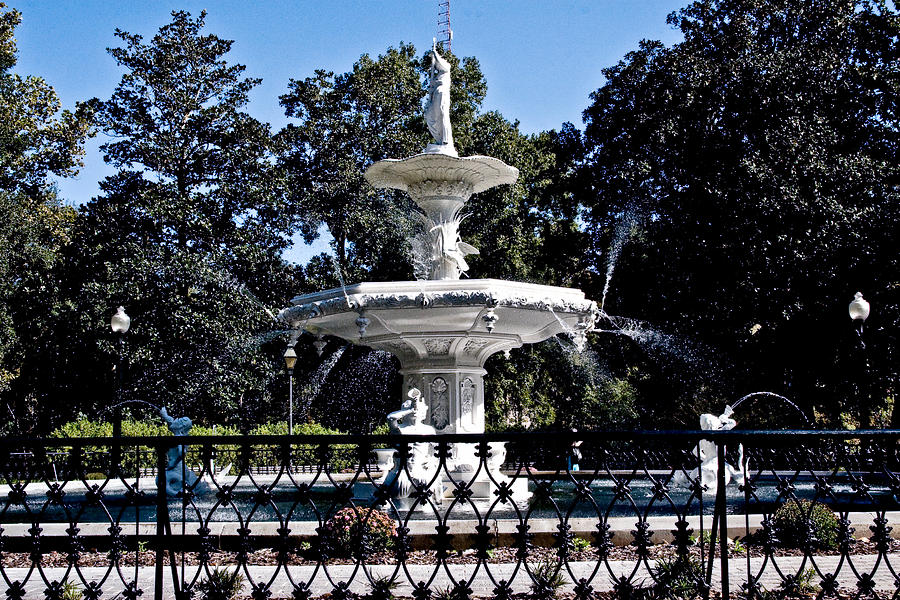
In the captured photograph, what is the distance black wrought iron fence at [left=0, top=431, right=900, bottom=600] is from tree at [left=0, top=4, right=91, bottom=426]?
42.1 ft

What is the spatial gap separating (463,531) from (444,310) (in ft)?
9.41

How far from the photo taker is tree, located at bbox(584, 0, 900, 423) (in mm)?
22422

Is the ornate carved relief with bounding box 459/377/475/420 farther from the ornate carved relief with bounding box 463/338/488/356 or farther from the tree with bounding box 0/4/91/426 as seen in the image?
the tree with bounding box 0/4/91/426

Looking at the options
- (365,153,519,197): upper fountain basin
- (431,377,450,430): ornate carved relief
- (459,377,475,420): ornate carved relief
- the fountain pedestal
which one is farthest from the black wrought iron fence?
(365,153,519,197): upper fountain basin

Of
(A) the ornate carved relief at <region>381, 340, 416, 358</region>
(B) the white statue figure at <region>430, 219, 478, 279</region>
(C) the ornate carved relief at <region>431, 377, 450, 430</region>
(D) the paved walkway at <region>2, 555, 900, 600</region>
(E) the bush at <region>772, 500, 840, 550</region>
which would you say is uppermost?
(B) the white statue figure at <region>430, 219, 478, 279</region>

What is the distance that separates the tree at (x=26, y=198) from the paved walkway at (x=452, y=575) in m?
19.8

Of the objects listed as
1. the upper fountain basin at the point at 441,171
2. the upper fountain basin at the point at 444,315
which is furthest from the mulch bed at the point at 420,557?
the upper fountain basin at the point at 441,171

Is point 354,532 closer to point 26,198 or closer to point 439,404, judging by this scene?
point 439,404

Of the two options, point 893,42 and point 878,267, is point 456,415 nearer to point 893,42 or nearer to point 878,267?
point 878,267

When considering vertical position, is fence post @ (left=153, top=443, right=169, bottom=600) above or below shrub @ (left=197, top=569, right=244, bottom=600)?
above

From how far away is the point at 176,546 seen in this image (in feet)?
24.5

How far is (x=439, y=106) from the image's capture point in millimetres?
12188

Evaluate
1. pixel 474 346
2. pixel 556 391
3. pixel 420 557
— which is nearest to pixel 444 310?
pixel 474 346

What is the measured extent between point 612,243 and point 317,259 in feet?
30.5
